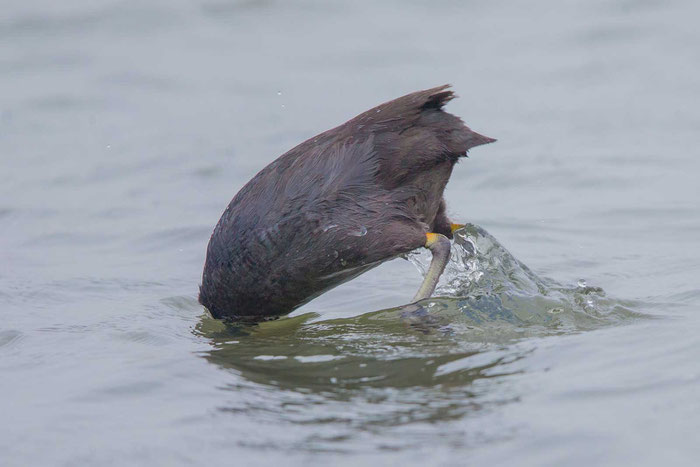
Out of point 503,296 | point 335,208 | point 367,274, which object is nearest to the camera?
point 335,208

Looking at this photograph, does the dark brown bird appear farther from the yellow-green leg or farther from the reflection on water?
the reflection on water

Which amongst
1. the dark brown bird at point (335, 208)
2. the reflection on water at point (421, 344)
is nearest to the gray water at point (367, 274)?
the reflection on water at point (421, 344)

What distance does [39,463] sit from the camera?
13.3ft

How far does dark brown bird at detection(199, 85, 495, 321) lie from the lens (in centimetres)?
557

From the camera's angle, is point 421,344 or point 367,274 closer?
point 421,344

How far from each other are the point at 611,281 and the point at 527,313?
4.19 ft

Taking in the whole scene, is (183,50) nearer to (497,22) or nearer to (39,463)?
(497,22)

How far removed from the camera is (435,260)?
5977mm

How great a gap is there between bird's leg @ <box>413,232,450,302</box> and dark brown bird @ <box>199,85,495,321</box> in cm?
1

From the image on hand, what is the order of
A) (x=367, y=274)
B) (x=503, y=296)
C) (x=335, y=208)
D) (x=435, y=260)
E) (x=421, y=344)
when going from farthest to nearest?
(x=367, y=274), (x=503, y=296), (x=435, y=260), (x=335, y=208), (x=421, y=344)

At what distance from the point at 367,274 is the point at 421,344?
7.20ft

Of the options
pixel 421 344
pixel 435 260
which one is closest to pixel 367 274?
pixel 435 260

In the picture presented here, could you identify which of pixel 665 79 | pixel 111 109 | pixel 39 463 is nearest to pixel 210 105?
pixel 111 109

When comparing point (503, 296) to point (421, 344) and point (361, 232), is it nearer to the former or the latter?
point (421, 344)
